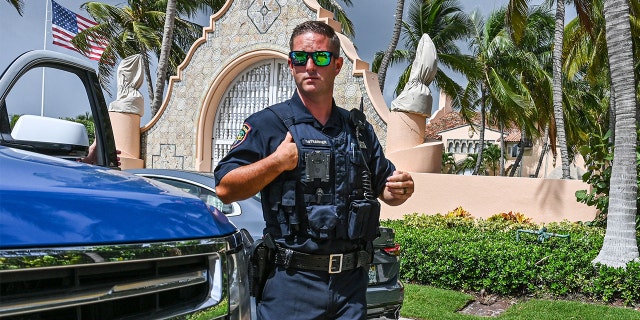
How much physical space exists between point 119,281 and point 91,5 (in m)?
20.9

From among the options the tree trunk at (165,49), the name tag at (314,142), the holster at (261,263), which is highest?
the tree trunk at (165,49)

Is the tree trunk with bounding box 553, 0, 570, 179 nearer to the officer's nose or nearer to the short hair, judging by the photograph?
the short hair

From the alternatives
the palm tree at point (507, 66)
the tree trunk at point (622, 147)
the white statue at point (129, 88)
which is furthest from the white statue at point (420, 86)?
the palm tree at point (507, 66)

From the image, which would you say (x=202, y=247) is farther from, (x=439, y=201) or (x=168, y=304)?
(x=439, y=201)

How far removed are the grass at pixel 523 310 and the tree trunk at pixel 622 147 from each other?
2.88 feet

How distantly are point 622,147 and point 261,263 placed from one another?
5.52 m

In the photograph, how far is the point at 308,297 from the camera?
2471 mm

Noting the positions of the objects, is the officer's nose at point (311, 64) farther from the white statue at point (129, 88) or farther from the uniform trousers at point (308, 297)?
the white statue at point (129, 88)

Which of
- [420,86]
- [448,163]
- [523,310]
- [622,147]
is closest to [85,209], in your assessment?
[523,310]

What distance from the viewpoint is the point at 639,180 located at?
812cm

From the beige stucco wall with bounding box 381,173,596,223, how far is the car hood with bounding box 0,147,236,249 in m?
8.79

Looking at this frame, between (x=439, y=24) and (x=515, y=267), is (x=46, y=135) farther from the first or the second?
(x=439, y=24)

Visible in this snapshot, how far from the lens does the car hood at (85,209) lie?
1.55 metres

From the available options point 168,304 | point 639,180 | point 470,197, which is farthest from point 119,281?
point 470,197
